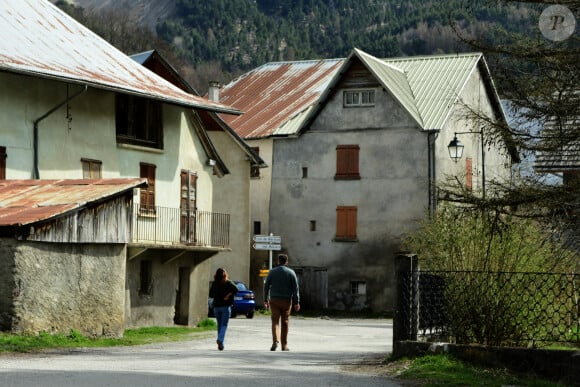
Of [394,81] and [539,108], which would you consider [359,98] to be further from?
[539,108]

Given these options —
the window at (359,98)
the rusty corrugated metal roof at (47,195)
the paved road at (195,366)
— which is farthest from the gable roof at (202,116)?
the paved road at (195,366)

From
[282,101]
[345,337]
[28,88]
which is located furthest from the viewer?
[282,101]

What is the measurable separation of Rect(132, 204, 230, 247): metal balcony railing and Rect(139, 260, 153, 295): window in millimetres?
794

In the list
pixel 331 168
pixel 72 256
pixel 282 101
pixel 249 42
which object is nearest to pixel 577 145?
pixel 72 256

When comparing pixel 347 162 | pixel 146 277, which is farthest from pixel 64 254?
pixel 347 162

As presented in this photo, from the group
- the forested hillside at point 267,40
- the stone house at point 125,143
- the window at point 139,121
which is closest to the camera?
the stone house at point 125,143

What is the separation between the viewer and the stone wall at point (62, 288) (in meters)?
22.9

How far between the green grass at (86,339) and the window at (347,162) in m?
Result: 19.6

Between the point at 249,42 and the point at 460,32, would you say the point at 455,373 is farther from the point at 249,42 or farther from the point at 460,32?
the point at 249,42

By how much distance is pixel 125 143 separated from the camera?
107 feet

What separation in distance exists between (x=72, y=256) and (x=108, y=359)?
6179mm

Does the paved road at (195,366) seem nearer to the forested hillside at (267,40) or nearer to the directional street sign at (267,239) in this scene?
the directional street sign at (267,239)

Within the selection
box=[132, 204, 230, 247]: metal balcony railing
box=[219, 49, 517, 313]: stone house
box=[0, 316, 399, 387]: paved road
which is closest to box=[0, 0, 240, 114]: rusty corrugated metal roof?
box=[132, 204, 230, 247]: metal balcony railing

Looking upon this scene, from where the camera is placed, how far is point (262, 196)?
53.6 m
